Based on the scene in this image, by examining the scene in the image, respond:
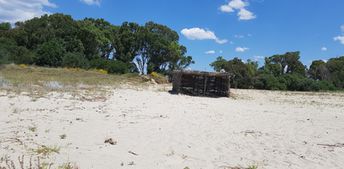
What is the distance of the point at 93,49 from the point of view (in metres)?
56.2

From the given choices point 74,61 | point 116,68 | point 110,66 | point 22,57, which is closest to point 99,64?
point 110,66

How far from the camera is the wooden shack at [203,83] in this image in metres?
23.2

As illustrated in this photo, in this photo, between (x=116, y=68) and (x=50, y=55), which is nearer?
(x=116, y=68)

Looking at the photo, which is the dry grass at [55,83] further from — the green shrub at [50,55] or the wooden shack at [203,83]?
the green shrub at [50,55]

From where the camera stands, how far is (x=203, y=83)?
23.3 meters

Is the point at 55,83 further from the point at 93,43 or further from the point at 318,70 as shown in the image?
the point at 318,70

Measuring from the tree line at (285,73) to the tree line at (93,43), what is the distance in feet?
28.7

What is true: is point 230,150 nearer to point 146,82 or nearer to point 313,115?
point 313,115

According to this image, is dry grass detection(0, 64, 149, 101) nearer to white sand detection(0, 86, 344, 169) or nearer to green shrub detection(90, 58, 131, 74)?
white sand detection(0, 86, 344, 169)

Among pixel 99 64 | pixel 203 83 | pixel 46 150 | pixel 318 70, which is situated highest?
pixel 318 70

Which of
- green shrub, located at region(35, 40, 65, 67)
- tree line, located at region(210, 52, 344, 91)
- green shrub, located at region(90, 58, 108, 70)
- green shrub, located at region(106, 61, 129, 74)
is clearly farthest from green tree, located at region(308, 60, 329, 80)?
green shrub, located at region(35, 40, 65, 67)

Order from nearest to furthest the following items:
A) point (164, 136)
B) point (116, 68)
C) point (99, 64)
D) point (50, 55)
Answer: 1. point (164, 136)
2. point (116, 68)
3. point (50, 55)
4. point (99, 64)

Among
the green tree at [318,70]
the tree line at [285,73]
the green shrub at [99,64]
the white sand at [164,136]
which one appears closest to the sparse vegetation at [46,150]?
the white sand at [164,136]

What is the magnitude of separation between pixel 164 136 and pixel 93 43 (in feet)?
156
